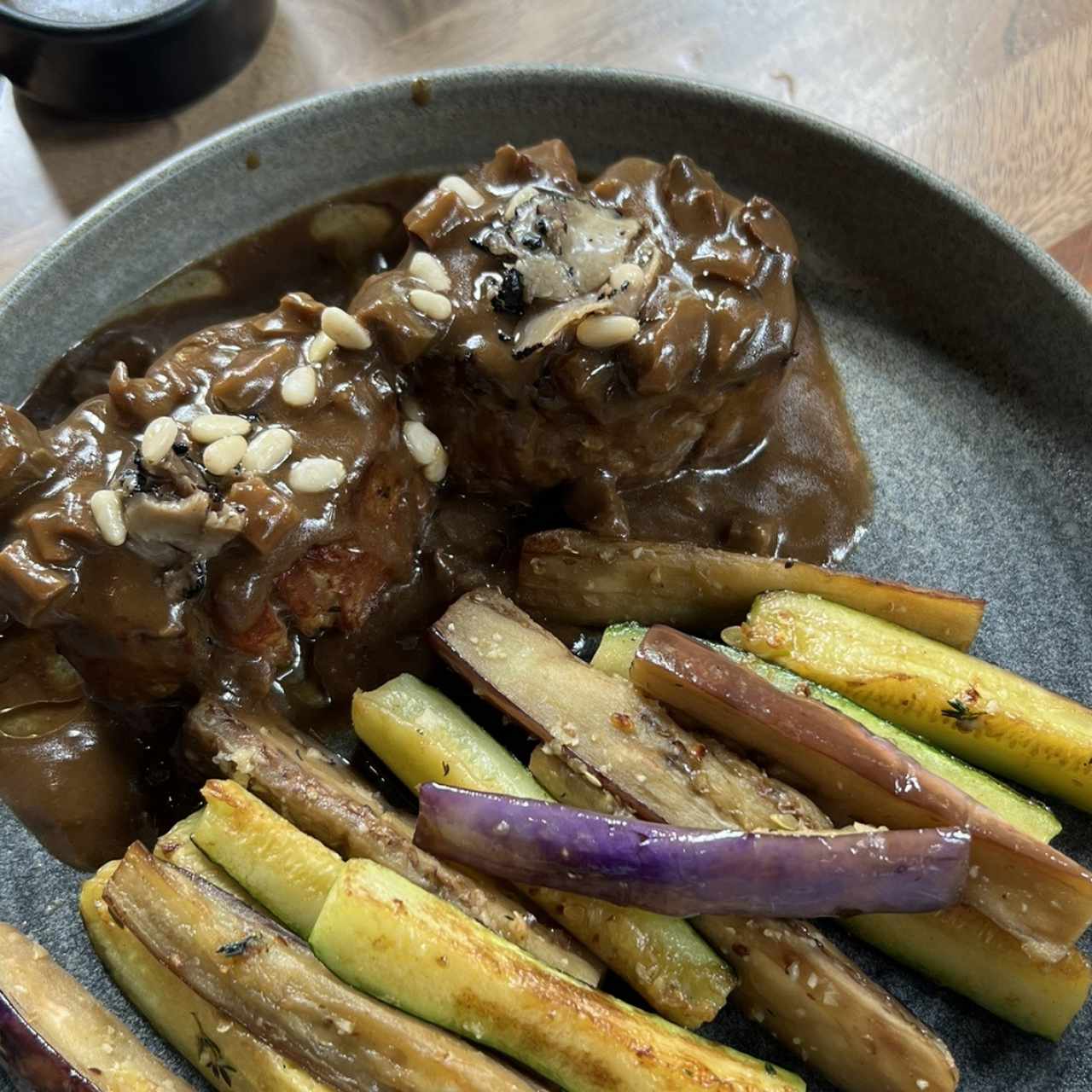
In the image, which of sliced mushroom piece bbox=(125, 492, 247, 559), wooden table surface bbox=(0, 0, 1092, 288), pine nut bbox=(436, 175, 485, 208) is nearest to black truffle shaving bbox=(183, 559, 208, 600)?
sliced mushroom piece bbox=(125, 492, 247, 559)

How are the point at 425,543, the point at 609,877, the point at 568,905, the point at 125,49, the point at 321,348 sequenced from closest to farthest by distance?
the point at 609,877 → the point at 568,905 → the point at 321,348 → the point at 425,543 → the point at 125,49

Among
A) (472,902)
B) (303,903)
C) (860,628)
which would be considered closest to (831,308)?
(860,628)

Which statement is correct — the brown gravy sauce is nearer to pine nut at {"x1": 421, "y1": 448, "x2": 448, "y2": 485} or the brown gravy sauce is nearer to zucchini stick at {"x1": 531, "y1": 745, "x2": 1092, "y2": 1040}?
pine nut at {"x1": 421, "y1": 448, "x2": 448, "y2": 485}

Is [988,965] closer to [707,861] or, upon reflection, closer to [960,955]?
[960,955]

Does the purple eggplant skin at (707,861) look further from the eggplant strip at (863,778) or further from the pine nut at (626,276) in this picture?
the pine nut at (626,276)

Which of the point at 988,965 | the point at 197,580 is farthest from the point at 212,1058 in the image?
the point at 988,965

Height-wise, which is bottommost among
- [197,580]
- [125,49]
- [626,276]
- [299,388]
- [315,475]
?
[197,580]

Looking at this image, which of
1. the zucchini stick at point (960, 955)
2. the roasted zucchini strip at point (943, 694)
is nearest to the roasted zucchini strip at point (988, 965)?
the zucchini stick at point (960, 955)
